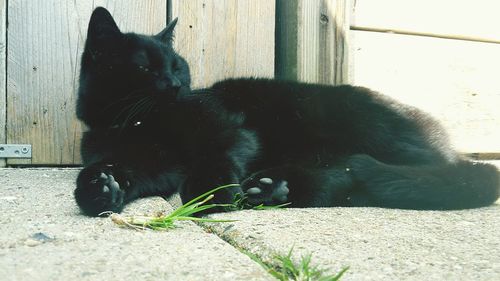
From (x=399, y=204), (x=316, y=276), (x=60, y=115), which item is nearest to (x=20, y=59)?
(x=60, y=115)

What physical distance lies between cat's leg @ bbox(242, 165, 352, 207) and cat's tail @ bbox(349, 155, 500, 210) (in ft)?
0.17

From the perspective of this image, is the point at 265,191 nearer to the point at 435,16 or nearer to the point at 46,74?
the point at 46,74

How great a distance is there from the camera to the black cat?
1606mm

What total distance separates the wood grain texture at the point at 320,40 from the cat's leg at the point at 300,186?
2.71 feet

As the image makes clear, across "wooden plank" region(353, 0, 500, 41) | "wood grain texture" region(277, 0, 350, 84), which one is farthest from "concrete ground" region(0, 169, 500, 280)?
"wooden plank" region(353, 0, 500, 41)

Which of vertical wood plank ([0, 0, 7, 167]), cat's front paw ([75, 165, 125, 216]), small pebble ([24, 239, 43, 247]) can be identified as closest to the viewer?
small pebble ([24, 239, 43, 247])

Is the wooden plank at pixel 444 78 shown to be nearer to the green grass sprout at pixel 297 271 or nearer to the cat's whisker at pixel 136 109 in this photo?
the cat's whisker at pixel 136 109

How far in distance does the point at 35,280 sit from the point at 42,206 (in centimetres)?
63

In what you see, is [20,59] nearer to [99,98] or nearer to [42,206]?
[99,98]

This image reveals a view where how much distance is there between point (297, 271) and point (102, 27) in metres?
1.40

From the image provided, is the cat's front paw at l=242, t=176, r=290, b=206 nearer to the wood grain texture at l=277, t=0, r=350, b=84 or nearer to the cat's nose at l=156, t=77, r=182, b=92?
the cat's nose at l=156, t=77, r=182, b=92

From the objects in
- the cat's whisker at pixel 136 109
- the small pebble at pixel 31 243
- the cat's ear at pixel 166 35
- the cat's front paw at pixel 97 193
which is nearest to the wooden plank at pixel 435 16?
the cat's ear at pixel 166 35

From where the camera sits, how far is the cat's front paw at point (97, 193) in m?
1.26

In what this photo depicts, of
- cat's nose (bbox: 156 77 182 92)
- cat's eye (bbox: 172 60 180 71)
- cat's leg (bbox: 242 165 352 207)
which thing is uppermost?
cat's eye (bbox: 172 60 180 71)
